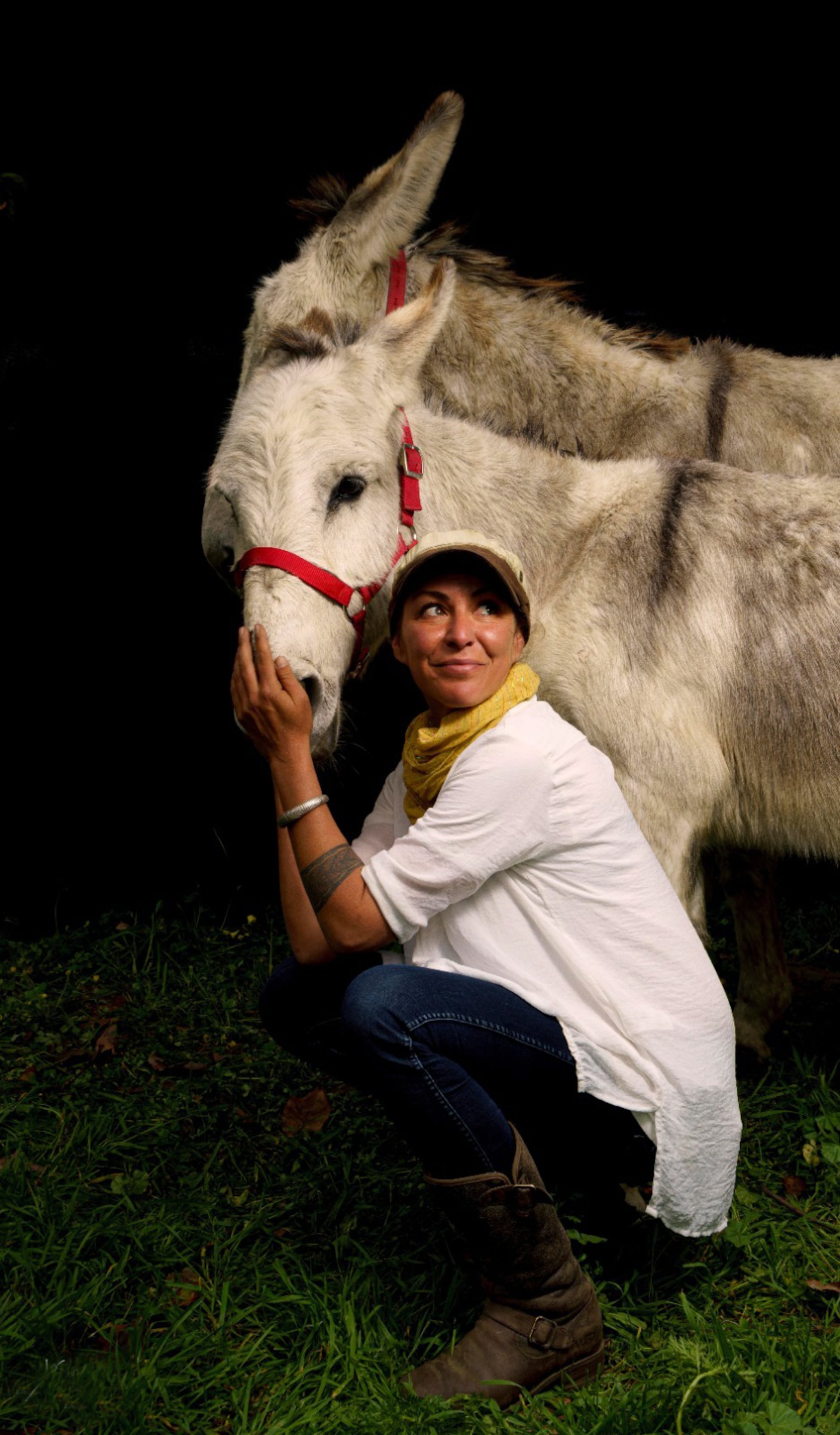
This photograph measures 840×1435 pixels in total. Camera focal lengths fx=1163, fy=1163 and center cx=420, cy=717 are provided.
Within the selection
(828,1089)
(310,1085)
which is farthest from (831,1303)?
(310,1085)

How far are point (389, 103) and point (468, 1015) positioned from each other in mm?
4084

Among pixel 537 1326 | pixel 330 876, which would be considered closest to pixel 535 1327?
pixel 537 1326

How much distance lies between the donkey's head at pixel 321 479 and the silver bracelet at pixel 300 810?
503 mm

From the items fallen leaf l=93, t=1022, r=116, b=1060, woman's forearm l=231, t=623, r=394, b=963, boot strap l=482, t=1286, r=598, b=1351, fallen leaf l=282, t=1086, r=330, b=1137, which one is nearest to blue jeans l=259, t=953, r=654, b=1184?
woman's forearm l=231, t=623, r=394, b=963

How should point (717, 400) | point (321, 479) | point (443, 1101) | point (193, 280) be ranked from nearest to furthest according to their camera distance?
point (443, 1101)
point (321, 479)
point (717, 400)
point (193, 280)

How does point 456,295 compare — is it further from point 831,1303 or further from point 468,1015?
point 831,1303

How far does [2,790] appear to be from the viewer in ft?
16.2

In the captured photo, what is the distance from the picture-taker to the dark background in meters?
4.70

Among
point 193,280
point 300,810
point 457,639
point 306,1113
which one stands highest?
point 193,280

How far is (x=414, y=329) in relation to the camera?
3080mm

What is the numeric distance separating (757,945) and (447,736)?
174 cm

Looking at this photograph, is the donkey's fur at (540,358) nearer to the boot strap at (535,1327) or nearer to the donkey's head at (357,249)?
the donkey's head at (357,249)

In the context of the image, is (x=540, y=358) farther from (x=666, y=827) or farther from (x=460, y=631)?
(x=460, y=631)

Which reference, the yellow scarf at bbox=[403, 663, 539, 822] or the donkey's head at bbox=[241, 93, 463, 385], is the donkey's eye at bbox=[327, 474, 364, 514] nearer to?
the yellow scarf at bbox=[403, 663, 539, 822]
